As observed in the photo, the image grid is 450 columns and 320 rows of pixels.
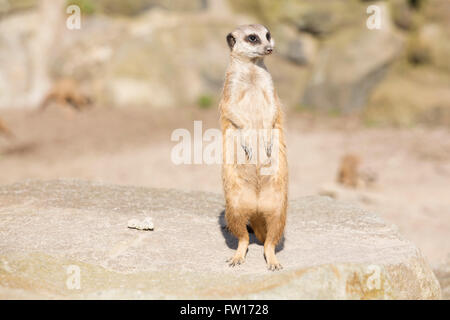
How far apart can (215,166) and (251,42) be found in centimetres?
547

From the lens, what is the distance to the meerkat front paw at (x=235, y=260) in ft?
10.6

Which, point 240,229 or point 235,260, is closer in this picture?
point 235,260

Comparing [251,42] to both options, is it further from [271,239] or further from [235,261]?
[235,261]

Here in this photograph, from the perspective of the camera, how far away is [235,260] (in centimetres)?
325

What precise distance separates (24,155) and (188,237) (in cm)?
614

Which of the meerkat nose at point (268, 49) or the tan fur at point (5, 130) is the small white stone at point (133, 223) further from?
the tan fur at point (5, 130)

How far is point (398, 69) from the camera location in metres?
11.8

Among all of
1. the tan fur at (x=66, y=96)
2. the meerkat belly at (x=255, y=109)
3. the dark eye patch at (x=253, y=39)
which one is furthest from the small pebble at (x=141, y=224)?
the tan fur at (x=66, y=96)

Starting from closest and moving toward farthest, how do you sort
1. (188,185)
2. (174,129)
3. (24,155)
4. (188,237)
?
(188,237)
(188,185)
(24,155)
(174,129)

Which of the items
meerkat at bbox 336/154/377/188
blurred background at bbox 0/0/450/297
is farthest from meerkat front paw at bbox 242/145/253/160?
blurred background at bbox 0/0/450/297

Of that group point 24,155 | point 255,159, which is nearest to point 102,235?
point 255,159

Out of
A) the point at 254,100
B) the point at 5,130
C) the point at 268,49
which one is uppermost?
the point at 268,49

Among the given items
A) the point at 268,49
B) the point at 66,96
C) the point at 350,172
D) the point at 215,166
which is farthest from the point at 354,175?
the point at 66,96
